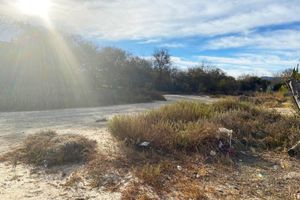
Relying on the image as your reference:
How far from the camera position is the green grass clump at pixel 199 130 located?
20.1 ft

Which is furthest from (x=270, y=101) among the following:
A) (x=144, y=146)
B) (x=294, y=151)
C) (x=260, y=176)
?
(x=260, y=176)

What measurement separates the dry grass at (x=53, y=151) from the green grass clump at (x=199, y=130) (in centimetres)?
90

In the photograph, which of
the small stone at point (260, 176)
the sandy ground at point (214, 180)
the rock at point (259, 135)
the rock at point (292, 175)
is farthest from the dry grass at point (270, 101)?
the small stone at point (260, 176)

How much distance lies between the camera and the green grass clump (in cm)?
612

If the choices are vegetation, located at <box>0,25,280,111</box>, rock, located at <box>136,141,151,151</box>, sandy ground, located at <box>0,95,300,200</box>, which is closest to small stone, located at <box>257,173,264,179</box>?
sandy ground, located at <box>0,95,300,200</box>

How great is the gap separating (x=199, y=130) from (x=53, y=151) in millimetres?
2958

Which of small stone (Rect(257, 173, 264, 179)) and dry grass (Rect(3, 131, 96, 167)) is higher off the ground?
dry grass (Rect(3, 131, 96, 167))

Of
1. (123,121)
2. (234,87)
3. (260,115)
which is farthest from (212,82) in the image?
A: (123,121)

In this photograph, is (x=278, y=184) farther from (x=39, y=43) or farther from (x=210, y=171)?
(x=39, y=43)

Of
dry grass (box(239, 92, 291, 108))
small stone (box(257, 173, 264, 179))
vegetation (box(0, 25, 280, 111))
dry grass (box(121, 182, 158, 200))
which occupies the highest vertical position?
vegetation (box(0, 25, 280, 111))

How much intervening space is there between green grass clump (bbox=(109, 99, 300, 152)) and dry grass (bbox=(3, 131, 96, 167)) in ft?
2.95

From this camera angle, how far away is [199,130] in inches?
258

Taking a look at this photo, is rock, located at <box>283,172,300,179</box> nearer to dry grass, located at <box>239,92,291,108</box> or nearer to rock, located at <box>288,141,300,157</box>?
rock, located at <box>288,141,300,157</box>

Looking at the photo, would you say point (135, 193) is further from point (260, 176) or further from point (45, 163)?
point (260, 176)
